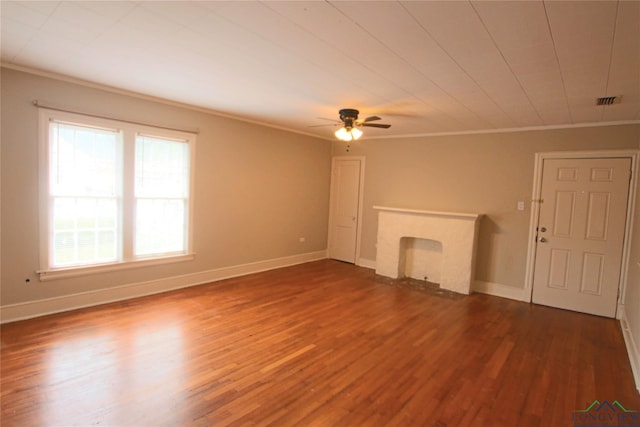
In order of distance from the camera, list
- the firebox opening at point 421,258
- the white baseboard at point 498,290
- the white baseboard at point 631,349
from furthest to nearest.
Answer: the firebox opening at point 421,258
the white baseboard at point 498,290
the white baseboard at point 631,349

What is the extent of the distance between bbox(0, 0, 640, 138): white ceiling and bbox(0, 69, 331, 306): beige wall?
312 millimetres

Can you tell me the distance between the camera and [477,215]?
16.7 ft

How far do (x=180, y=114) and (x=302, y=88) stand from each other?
6.79 feet

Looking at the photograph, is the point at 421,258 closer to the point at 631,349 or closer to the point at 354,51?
the point at 631,349

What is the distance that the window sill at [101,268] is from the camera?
3652 mm

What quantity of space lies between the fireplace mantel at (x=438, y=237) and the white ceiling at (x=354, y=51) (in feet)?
5.85

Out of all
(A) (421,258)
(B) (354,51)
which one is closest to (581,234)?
(A) (421,258)

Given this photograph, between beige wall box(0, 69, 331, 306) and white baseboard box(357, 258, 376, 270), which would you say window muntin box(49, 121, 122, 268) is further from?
white baseboard box(357, 258, 376, 270)

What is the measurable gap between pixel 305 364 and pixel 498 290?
3.73 m

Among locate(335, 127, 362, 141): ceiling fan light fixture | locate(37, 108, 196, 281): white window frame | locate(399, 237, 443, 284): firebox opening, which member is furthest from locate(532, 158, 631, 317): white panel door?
locate(37, 108, 196, 281): white window frame

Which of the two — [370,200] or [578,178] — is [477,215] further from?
[370,200]

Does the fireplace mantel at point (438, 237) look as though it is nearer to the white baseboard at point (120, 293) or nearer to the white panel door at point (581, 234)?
the white panel door at point (581, 234)

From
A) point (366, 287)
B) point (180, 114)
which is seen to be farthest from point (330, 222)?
point (180, 114)

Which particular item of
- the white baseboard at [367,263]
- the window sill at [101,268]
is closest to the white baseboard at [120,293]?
the window sill at [101,268]
